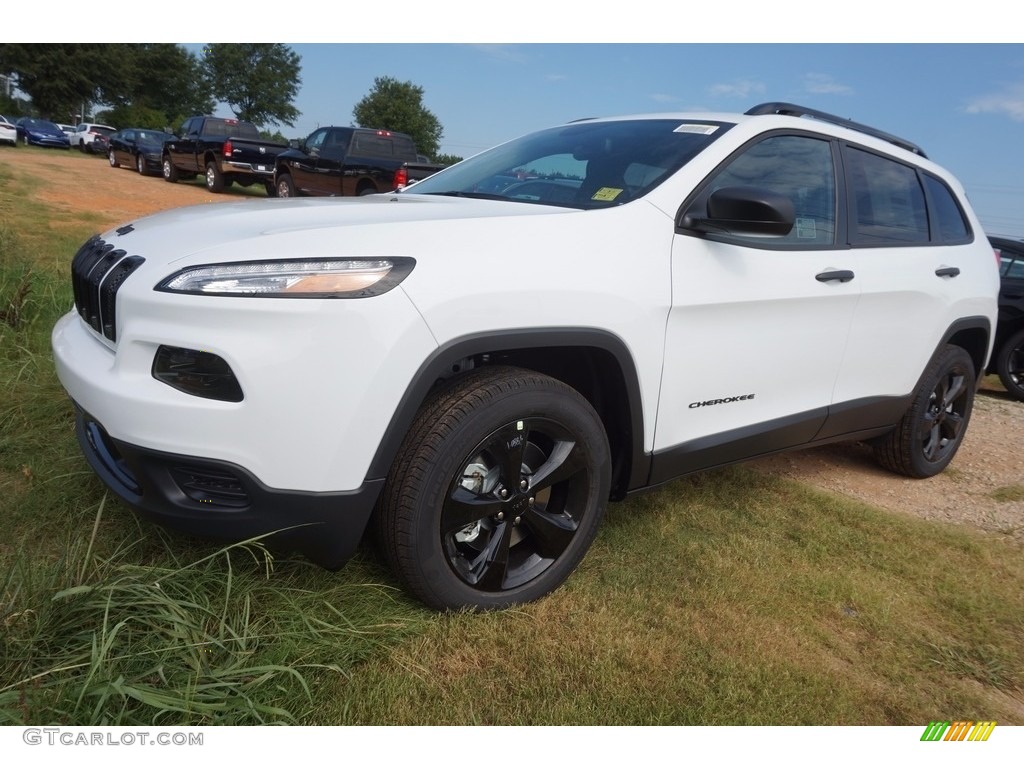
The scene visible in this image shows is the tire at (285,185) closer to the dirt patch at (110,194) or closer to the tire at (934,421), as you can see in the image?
the dirt patch at (110,194)

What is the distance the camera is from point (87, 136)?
32656mm

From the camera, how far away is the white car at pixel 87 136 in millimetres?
32500

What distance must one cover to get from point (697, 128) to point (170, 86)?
71110 millimetres

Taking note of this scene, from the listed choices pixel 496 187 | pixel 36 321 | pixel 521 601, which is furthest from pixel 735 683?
pixel 36 321

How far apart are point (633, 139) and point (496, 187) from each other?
581 mm

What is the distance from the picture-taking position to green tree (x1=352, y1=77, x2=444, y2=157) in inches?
2709

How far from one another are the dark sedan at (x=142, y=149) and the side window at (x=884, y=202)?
19.8 meters

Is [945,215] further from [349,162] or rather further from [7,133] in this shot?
[7,133]

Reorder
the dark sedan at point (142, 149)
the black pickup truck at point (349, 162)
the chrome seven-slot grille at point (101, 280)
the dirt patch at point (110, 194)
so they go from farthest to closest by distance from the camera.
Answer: the dark sedan at point (142, 149)
the black pickup truck at point (349, 162)
the dirt patch at point (110, 194)
the chrome seven-slot grille at point (101, 280)

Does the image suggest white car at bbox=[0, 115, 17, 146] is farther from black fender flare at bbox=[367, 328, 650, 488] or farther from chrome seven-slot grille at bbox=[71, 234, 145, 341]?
black fender flare at bbox=[367, 328, 650, 488]

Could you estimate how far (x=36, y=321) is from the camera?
436 centimetres

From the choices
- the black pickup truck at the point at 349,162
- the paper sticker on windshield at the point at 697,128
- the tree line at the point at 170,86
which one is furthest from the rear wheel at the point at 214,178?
the tree line at the point at 170,86

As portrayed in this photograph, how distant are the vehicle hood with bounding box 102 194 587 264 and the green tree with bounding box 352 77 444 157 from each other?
221 ft

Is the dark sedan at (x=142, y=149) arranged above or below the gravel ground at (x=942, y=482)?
above
